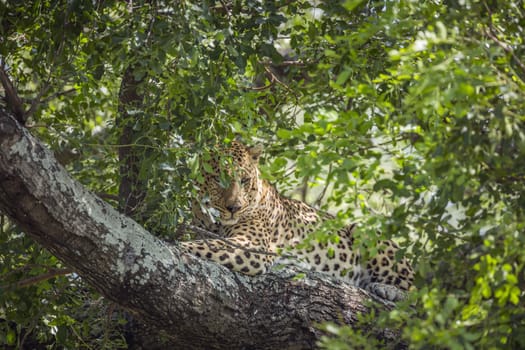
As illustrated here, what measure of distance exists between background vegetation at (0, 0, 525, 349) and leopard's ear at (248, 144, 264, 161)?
0.85 m

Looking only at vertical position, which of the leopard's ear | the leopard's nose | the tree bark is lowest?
the tree bark

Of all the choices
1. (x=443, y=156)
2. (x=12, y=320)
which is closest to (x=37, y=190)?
(x=12, y=320)

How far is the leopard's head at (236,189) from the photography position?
8.38 metres

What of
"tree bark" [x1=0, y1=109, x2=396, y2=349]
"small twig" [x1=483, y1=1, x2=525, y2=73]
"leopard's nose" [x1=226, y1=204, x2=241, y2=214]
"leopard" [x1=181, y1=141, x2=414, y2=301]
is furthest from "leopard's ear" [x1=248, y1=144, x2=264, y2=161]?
"small twig" [x1=483, y1=1, x2=525, y2=73]

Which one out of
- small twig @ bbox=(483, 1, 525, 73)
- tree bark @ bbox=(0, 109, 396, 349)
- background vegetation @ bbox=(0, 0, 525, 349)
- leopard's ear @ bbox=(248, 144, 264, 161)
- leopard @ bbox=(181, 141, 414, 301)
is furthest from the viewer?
leopard's ear @ bbox=(248, 144, 264, 161)

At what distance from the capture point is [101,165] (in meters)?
7.62

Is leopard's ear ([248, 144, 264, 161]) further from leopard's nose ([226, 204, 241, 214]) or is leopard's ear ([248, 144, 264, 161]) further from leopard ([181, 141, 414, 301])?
leopard's nose ([226, 204, 241, 214])

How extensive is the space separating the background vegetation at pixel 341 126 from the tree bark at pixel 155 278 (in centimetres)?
43

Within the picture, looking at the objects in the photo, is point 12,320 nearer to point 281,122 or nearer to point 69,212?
point 69,212

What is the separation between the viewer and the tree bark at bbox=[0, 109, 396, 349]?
4.99 meters

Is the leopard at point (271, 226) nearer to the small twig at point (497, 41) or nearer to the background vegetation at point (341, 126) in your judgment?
the background vegetation at point (341, 126)

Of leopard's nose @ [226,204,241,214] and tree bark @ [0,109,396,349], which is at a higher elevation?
leopard's nose @ [226,204,241,214]

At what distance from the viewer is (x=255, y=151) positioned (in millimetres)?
8859

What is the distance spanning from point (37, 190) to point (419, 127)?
86.4 inches
